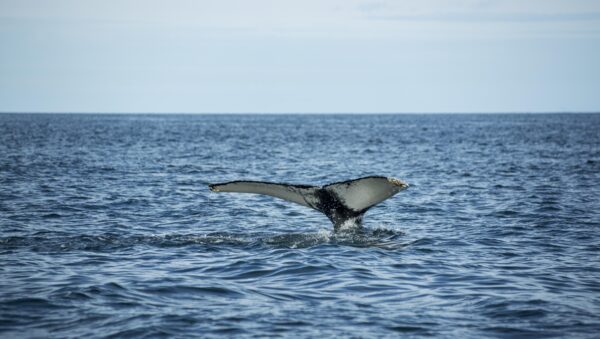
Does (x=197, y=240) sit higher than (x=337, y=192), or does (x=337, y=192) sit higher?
(x=337, y=192)

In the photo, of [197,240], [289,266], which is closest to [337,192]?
[289,266]

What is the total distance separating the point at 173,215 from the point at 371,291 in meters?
9.14

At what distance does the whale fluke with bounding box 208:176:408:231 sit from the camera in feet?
35.5

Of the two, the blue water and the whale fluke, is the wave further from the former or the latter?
the whale fluke

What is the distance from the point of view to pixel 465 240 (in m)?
14.4

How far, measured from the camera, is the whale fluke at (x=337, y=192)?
10812mm

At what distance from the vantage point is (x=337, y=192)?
38.0 feet

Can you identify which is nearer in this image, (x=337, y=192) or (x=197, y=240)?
(x=337, y=192)

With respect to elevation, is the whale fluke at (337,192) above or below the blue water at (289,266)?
above

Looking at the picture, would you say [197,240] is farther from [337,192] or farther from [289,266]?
[337,192]

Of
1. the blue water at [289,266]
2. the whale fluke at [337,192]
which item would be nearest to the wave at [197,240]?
the blue water at [289,266]

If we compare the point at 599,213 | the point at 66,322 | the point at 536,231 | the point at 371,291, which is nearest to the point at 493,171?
the point at 599,213

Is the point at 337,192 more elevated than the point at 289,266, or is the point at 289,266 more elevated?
the point at 337,192

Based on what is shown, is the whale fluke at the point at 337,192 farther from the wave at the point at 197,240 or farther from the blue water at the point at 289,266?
the wave at the point at 197,240
